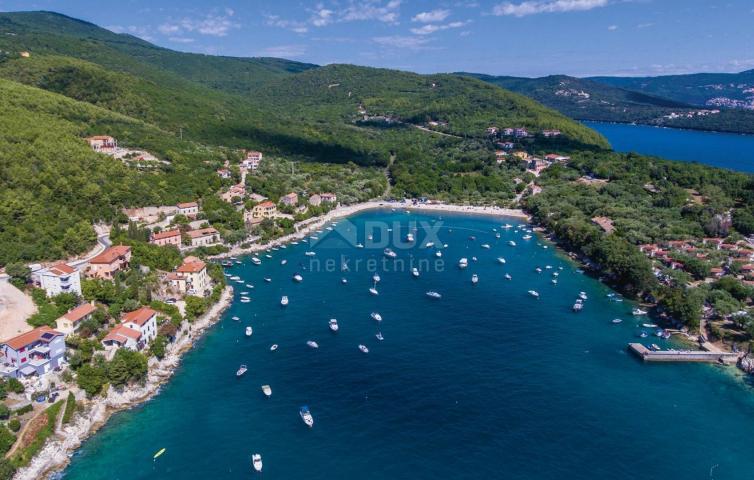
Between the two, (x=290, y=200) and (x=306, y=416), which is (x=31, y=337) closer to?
(x=306, y=416)

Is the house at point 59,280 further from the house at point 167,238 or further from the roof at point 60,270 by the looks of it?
the house at point 167,238

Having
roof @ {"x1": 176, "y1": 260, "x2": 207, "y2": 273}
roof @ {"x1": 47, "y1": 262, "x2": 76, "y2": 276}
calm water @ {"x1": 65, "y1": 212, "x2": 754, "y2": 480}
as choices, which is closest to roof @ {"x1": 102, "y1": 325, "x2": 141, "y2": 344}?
calm water @ {"x1": 65, "y1": 212, "x2": 754, "y2": 480}

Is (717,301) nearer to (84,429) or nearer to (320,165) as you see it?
(84,429)

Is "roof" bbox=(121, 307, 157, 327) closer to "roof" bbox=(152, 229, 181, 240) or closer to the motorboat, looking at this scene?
the motorboat

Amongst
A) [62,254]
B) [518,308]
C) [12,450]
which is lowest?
[518,308]

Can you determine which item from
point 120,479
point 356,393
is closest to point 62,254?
point 120,479

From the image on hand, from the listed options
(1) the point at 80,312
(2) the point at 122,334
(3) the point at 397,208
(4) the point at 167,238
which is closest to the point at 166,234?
(4) the point at 167,238

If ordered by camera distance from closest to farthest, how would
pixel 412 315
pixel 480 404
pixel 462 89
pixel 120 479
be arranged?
pixel 120 479 < pixel 480 404 < pixel 412 315 < pixel 462 89
